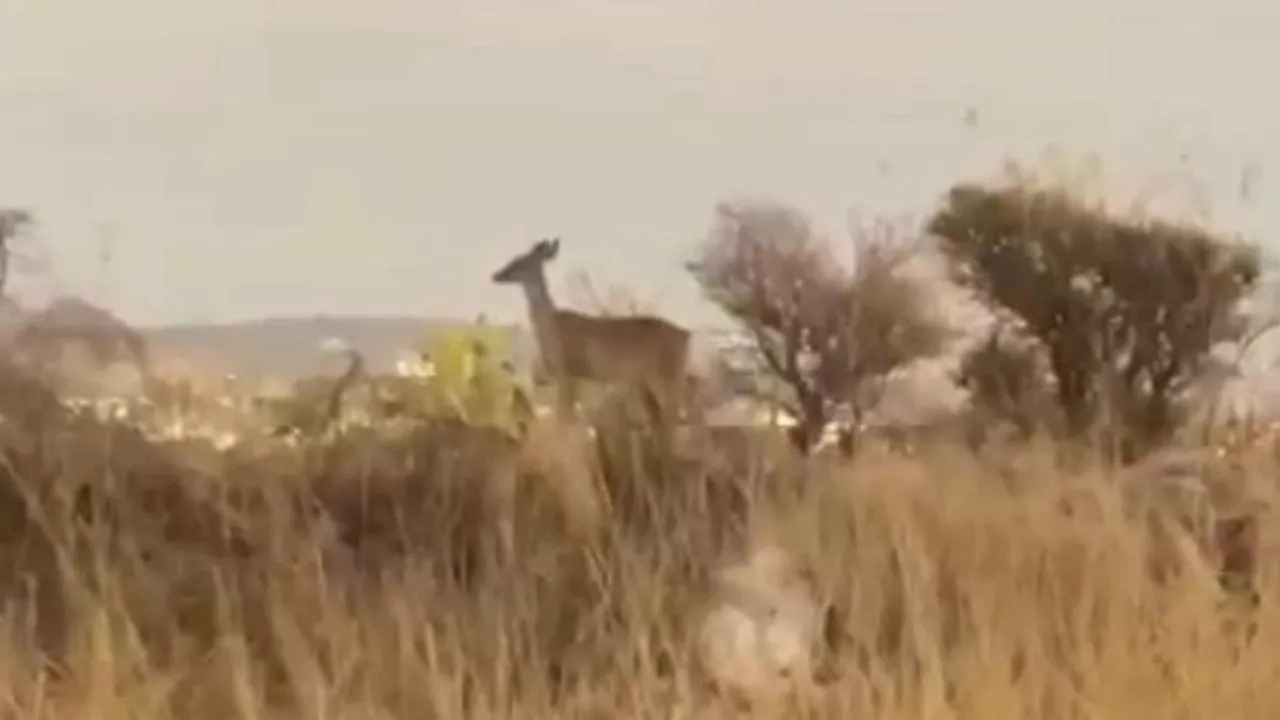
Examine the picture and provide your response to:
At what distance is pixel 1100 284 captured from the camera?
21.9ft

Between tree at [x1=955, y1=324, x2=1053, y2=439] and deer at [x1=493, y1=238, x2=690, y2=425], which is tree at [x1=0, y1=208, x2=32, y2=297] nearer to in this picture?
deer at [x1=493, y1=238, x2=690, y2=425]

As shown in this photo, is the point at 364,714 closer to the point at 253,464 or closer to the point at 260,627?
the point at 260,627

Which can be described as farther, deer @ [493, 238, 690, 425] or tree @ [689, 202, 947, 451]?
tree @ [689, 202, 947, 451]

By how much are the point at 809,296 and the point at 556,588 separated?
288 centimetres

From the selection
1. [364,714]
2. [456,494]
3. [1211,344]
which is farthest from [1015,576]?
[1211,344]

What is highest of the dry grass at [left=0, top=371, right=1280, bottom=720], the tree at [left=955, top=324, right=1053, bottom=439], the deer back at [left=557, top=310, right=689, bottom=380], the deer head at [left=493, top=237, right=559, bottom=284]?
the deer head at [left=493, top=237, right=559, bottom=284]

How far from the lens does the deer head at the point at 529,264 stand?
6.39m

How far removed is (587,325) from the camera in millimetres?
5715

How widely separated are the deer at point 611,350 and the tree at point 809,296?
498 mm

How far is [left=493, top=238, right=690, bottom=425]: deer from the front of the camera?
525cm

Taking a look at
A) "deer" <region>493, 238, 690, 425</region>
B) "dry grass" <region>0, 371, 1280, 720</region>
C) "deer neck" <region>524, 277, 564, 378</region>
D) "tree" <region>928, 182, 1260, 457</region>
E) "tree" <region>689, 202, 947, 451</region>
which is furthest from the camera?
"tree" <region>689, 202, 947, 451</region>

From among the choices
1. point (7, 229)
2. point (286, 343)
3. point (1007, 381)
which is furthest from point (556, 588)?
point (1007, 381)

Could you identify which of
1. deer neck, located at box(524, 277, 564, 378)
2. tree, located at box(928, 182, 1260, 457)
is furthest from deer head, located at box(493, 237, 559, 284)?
tree, located at box(928, 182, 1260, 457)

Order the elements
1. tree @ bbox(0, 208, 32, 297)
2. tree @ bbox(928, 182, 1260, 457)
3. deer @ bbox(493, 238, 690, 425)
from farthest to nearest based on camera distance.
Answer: tree @ bbox(928, 182, 1260, 457)
deer @ bbox(493, 238, 690, 425)
tree @ bbox(0, 208, 32, 297)
